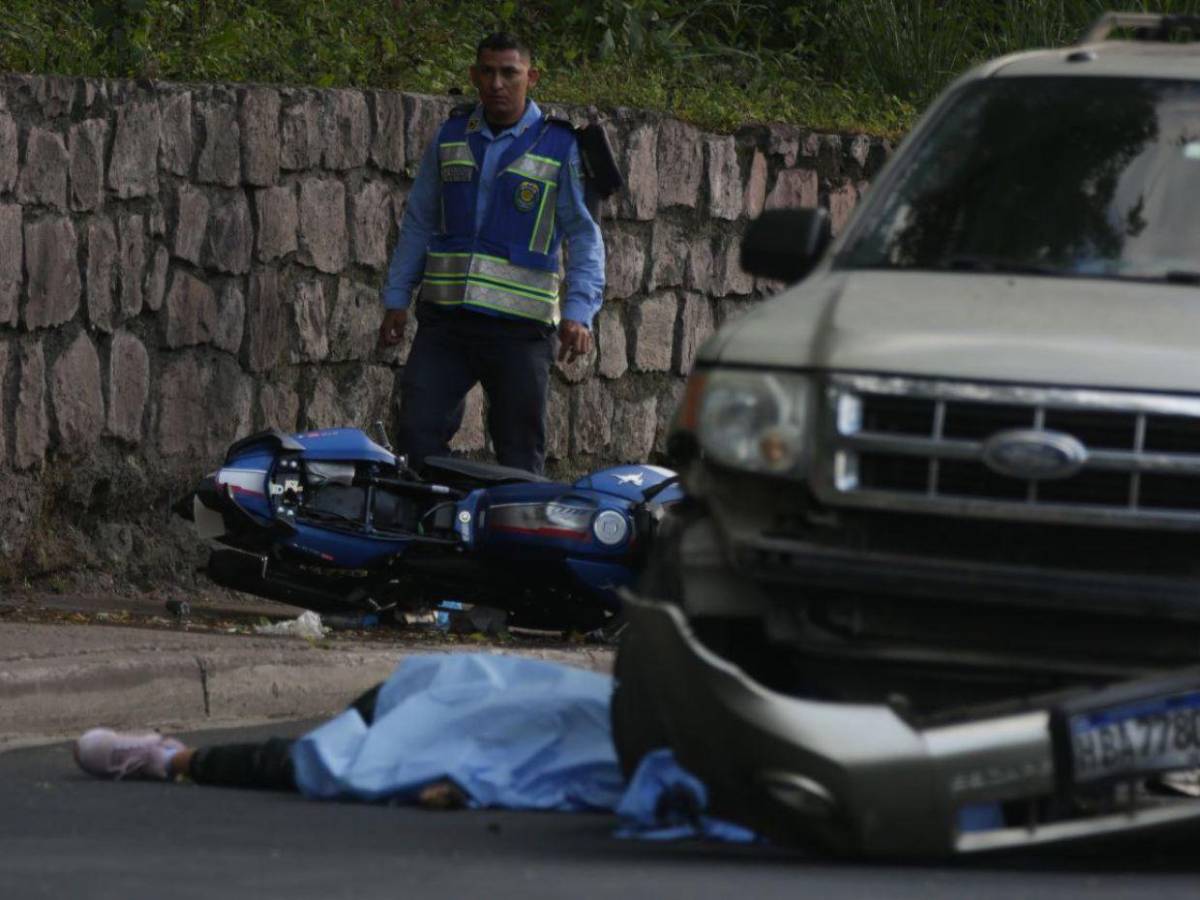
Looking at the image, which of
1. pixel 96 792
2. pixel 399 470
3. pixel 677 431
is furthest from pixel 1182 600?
pixel 399 470

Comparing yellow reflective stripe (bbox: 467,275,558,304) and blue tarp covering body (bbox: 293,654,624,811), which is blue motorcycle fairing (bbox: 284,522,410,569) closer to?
yellow reflective stripe (bbox: 467,275,558,304)

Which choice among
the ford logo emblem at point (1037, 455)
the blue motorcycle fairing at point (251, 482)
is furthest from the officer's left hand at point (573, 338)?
the ford logo emblem at point (1037, 455)

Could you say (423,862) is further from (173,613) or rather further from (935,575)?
(173,613)

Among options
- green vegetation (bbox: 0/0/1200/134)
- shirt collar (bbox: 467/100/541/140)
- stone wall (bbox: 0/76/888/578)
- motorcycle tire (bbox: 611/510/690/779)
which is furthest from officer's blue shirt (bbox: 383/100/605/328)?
motorcycle tire (bbox: 611/510/690/779)

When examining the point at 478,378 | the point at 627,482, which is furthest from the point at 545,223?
the point at 627,482

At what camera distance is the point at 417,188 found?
1128cm

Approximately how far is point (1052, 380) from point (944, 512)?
315 mm

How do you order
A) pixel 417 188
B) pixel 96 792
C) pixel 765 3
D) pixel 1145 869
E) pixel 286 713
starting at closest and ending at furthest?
1. pixel 1145 869
2. pixel 96 792
3. pixel 286 713
4. pixel 417 188
5. pixel 765 3

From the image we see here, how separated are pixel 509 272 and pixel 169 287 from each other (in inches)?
50.2

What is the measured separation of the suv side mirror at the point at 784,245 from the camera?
6.73 m

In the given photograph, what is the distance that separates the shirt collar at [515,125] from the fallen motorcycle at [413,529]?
1.40 m

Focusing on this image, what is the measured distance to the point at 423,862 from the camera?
6.02m

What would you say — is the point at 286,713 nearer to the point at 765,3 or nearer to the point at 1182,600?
the point at 1182,600

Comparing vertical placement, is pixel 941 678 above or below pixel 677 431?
below
